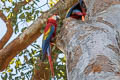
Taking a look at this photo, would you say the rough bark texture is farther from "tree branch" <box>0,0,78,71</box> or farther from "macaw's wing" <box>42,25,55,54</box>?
"tree branch" <box>0,0,78,71</box>

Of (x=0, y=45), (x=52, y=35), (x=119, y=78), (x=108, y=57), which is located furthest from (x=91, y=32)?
(x=0, y=45)

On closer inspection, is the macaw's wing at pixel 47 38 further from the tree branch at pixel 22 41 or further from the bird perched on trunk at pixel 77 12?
the tree branch at pixel 22 41

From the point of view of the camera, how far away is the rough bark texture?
2.81ft

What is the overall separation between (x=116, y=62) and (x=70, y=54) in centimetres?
26

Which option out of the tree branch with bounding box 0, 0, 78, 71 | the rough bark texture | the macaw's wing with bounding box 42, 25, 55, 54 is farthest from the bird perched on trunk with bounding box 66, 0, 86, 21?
the rough bark texture

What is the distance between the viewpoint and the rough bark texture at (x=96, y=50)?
0.86m

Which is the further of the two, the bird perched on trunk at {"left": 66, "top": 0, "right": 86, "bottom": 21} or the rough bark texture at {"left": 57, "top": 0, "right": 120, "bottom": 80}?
the bird perched on trunk at {"left": 66, "top": 0, "right": 86, "bottom": 21}

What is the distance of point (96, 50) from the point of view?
965 mm

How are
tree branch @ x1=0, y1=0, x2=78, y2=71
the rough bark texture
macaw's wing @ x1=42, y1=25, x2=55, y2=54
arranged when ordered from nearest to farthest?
the rough bark texture, macaw's wing @ x1=42, y1=25, x2=55, y2=54, tree branch @ x1=0, y1=0, x2=78, y2=71

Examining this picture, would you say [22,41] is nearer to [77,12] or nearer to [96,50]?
[77,12]

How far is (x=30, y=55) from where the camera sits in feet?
10.1

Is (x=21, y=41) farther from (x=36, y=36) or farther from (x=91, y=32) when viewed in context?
(x=91, y=32)

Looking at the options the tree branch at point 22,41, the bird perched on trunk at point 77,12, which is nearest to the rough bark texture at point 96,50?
the bird perched on trunk at point 77,12

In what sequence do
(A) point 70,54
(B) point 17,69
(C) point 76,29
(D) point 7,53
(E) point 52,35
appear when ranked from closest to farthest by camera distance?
(A) point 70,54, (C) point 76,29, (E) point 52,35, (D) point 7,53, (B) point 17,69
